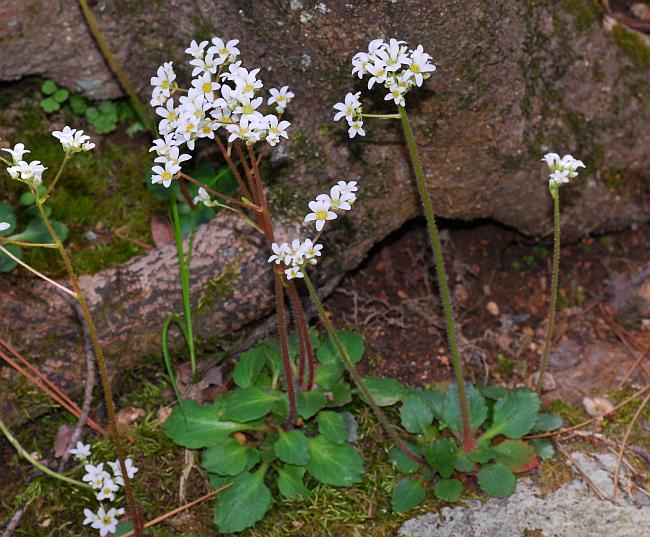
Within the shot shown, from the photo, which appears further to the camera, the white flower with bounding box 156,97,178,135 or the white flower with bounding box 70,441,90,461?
the white flower with bounding box 70,441,90,461

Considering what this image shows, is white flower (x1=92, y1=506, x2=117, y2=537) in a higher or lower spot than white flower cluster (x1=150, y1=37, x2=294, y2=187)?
lower

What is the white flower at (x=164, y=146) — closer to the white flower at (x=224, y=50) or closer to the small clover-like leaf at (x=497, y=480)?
the white flower at (x=224, y=50)

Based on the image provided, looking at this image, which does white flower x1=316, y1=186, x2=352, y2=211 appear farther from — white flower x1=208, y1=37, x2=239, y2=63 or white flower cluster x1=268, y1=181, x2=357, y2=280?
white flower x1=208, y1=37, x2=239, y2=63

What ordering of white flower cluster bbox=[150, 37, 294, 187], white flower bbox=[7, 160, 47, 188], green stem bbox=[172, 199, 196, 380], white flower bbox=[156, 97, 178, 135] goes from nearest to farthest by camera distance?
white flower bbox=[7, 160, 47, 188]
white flower cluster bbox=[150, 37, 294, 187]
white flower bbox=[156, 97, 178, 135]
green stem bbox=[172, 199, 196, 380]

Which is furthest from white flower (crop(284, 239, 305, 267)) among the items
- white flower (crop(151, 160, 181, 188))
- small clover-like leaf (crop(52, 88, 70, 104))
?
small clover-like leaf (crop(52, 88, 70, 104))

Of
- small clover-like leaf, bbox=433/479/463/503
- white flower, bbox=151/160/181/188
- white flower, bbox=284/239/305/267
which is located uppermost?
white flower, bbox=151/160/181/188

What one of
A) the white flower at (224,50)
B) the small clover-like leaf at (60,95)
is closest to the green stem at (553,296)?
the white flower at (224,50)

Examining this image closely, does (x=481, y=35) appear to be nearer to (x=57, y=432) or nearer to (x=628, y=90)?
(x=628, y=90)

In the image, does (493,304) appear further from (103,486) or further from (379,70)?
(103,486)
